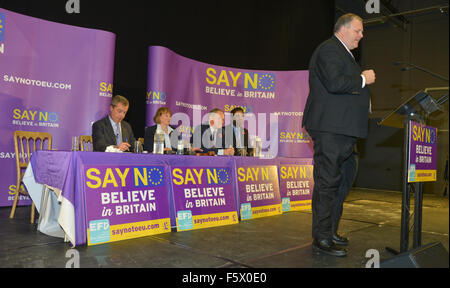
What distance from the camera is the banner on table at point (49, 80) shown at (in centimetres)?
388

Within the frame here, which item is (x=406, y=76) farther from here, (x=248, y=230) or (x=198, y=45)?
(x=248, y=230)

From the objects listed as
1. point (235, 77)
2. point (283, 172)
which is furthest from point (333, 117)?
point (235, 77)

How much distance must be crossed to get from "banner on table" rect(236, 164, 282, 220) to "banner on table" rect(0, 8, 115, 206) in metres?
2.27

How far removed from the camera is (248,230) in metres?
3.01

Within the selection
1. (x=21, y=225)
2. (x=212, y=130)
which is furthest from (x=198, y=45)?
(x=21, y=225)

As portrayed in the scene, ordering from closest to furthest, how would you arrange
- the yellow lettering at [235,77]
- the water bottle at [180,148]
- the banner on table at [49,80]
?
the water bottle at [180,148]
the banner on table at [49,80]
the yellow lettering at [235,77]

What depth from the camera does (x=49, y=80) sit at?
421 centimetres

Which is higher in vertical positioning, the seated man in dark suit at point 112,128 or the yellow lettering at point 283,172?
the seated man in dark suit at point 112,128

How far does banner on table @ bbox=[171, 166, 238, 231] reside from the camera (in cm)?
291

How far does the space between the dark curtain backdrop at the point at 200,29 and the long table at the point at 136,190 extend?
7.75 feet

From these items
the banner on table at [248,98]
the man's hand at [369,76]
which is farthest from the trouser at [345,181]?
the banner on table at [248,98]

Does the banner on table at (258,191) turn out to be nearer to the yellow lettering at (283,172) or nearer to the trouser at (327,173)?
the yellow lettering at (283,172)

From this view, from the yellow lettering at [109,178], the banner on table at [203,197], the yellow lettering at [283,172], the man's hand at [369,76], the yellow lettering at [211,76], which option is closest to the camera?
the man's hand at [369,76]

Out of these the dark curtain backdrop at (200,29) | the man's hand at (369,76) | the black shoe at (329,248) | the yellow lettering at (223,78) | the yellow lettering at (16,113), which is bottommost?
the black shoe at (329,248)
